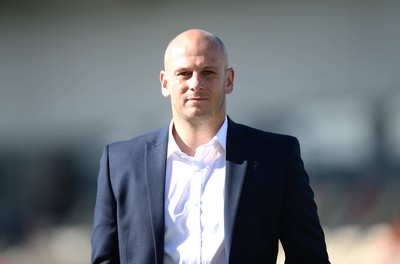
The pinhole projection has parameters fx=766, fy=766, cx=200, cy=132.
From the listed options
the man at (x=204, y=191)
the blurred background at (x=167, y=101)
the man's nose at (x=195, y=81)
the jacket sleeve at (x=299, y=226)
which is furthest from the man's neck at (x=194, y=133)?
the blurred background at (x=167, y=101)

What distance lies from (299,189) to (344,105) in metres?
1.91

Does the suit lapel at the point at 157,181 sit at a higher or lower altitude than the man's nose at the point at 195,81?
lower

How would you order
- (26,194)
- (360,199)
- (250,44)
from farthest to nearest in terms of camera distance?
(26,194), (250,44), (360,199)

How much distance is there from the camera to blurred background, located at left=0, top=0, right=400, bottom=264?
411 centimetres

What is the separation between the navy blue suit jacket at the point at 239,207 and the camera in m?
2.28

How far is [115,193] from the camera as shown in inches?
94.0

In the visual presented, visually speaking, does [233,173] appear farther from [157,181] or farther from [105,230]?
[105,230]

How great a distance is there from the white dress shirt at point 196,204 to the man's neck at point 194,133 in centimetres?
2

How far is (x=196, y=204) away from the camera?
7.61 ft

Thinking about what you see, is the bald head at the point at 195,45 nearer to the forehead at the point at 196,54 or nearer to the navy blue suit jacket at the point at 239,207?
the forehead at the point at 196,54

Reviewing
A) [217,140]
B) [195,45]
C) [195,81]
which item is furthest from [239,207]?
[195,45]

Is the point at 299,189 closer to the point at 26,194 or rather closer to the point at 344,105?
the point at 344,105

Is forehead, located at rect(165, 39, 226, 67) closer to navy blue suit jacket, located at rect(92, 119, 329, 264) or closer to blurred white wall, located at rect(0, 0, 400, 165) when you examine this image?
navy blue suit jacket, located at rect(92, 119, 329, 264)

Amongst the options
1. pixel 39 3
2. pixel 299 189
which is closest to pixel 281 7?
pixel 39 3
